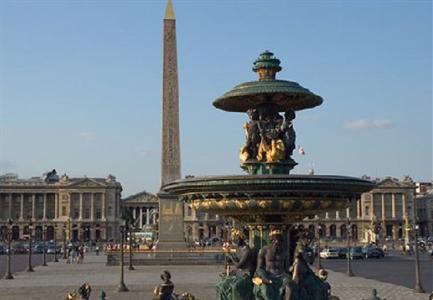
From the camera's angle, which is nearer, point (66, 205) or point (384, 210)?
point (66, 205)

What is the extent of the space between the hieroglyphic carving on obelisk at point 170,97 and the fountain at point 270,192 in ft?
94.2

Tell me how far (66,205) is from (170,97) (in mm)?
104604

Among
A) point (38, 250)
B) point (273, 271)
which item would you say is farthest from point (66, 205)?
point (273, 271)

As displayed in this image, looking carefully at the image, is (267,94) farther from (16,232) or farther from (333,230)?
(333,230)

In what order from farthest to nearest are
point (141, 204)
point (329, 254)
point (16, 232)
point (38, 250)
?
point (141, 204) → point (16, 232) → point (38, 250) → point (329, 254)

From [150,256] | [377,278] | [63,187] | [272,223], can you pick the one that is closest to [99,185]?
[63,187]

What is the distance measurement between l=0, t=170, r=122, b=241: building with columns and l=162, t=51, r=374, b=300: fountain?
132 meters

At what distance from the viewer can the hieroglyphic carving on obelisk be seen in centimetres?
4078

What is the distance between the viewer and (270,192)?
957 centimetres

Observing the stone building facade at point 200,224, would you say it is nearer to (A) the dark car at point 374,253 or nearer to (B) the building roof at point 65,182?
(B) the building roof at point 65,182

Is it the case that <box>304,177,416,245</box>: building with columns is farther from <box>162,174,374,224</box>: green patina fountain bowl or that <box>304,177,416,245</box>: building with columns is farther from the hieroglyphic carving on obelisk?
<box>162,174,374,224</box>: green patina fountain bowl

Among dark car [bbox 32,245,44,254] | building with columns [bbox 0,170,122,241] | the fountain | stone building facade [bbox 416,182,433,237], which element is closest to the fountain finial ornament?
the fountain

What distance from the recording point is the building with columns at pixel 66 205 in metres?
141

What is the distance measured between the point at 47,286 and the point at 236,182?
66.2 ft
